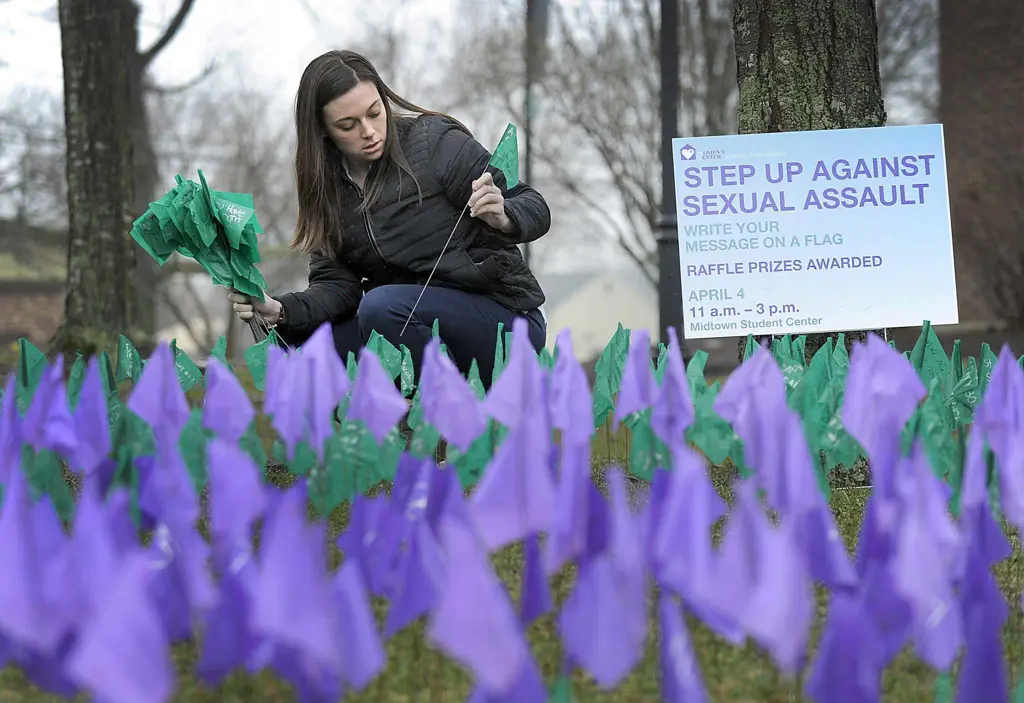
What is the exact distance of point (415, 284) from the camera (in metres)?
2.55

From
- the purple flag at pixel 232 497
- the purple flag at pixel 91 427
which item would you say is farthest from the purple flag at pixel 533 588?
the purple flag at pixel 91 427

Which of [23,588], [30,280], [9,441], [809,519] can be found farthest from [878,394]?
[30,280]

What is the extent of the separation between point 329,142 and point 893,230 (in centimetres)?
123

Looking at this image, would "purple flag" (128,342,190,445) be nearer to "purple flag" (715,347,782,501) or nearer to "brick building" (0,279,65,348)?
"purple flag" (715,347,782,501)

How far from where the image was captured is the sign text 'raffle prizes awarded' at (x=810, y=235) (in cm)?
241

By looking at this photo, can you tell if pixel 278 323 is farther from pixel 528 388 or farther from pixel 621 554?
pixel 621 554

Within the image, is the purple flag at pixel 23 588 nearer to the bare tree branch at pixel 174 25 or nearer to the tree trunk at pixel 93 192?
the tree trunk at pixel 93 192

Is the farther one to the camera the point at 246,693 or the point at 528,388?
the point at 528,388

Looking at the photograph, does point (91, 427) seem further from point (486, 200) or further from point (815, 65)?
point (815, 65)

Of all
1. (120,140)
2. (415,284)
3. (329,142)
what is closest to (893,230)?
(415,284)

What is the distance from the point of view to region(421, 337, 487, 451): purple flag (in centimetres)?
129

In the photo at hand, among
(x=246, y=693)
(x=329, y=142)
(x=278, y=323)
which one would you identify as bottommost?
(x=246, y=693)

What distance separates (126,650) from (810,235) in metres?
1.93

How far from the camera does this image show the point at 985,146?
25.6ft
